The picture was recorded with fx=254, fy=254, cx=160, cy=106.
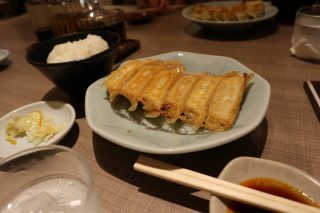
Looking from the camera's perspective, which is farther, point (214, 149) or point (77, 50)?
point (77, 50)

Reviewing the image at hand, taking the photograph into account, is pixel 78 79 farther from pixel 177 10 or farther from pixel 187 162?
pixel 177 10

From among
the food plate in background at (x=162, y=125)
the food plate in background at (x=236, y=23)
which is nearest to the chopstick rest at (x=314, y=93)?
the food plate in background at (x=162, y=125)

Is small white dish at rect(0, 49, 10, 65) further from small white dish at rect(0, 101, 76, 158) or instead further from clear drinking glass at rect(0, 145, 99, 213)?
clear drinking glass at rect(0, 145, 99, 213)

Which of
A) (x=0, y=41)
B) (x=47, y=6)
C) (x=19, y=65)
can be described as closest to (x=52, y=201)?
(x=19, y=65)

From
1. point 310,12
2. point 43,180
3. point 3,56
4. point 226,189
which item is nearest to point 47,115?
point 43,180

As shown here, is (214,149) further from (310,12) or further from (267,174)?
(310,12)

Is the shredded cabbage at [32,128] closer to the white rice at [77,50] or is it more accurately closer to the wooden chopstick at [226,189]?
the white rice at [77,50]
